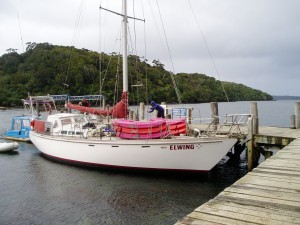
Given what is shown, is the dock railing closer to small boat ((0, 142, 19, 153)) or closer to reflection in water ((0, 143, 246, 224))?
reflection in water ((0, 143, 246, 224))

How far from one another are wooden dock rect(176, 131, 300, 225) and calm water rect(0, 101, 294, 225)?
13.0ft

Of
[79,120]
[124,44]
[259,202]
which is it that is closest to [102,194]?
[79,120]

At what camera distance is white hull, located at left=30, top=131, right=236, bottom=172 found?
14438 millimetres

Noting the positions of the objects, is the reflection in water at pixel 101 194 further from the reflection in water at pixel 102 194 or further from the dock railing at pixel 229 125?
the dock railing at pixel 229 125

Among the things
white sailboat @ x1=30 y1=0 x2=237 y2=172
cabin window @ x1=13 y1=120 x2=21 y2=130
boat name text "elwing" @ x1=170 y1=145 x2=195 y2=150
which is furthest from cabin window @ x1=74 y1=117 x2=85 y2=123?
cabin window @ x1=13 y1=120 x2=21 y2=130

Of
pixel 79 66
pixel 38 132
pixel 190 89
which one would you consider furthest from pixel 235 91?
pixel 38 132

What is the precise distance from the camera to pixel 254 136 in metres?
15.7

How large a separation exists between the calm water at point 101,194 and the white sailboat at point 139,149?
0.66 m

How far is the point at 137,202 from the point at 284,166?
229 inches

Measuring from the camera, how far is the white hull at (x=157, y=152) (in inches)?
568

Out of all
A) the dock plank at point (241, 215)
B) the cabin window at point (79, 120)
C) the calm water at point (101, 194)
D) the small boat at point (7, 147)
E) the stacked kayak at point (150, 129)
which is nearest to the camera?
the dock plank at point (241, 215)

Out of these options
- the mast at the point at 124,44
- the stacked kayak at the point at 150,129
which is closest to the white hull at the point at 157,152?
the stacked kayak at the point at 150,129

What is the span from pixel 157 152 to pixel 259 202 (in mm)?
8987

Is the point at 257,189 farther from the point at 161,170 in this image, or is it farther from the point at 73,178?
the point at 73,178
